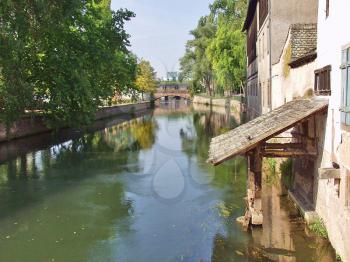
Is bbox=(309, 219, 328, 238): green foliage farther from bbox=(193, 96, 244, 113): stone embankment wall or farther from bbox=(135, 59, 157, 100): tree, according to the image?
bbox=(135, 59, 157, 100): tree

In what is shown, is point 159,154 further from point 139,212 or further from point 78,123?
point 139,212

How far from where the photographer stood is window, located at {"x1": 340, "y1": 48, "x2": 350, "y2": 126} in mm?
8594

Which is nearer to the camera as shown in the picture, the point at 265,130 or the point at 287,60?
the point at 265,130

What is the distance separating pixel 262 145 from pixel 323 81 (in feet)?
7.53

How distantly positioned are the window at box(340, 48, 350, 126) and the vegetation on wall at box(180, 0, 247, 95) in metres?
45.1

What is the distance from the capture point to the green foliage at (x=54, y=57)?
811 inches

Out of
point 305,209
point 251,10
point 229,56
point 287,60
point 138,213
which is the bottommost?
point 138,213

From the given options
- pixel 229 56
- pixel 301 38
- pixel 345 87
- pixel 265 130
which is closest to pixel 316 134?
pixel 265 130

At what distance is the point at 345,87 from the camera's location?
28.9 ft

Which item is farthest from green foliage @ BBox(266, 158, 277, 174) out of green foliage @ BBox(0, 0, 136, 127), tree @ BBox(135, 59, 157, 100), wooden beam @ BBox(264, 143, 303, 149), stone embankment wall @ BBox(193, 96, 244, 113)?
tree @ BBox(135, 59, 157, 100)

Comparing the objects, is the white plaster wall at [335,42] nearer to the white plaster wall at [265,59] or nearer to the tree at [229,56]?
the white plaster wall at [265,59]

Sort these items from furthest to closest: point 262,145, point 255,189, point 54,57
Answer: point 54,57, point 255,189, point 262,145

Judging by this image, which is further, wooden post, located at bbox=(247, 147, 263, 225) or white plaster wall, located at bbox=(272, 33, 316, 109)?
white plaster wall, located at bbox=(272, 33, 316, 109)

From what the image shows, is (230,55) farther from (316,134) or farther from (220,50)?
(316,134)
